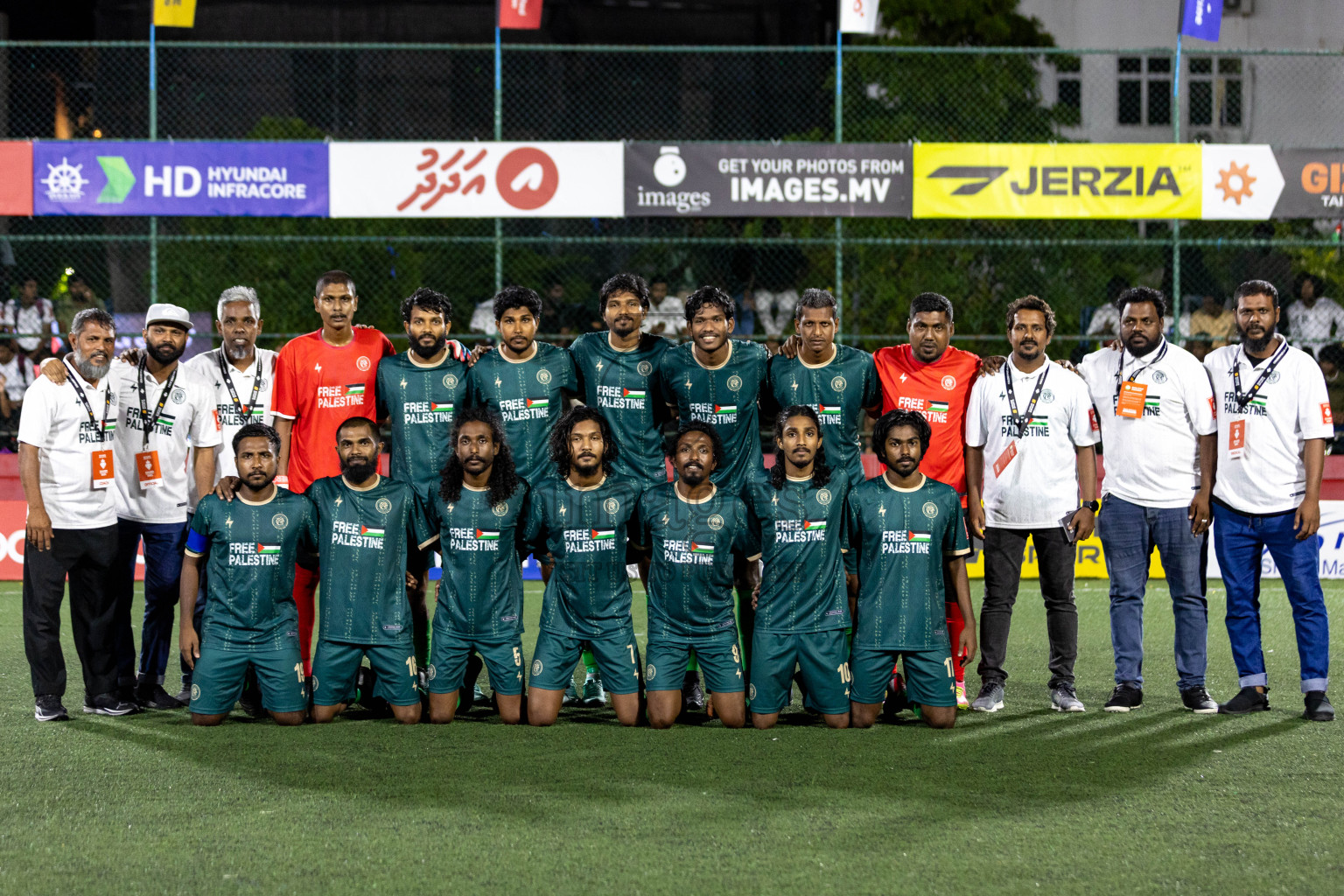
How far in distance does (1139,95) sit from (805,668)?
23044 millimetres

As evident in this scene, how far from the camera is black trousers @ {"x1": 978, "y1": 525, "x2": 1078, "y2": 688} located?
720 centimetres

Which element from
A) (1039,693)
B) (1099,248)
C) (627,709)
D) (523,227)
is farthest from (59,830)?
(523,227)

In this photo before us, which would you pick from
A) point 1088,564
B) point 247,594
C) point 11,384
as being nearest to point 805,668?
point 247,594

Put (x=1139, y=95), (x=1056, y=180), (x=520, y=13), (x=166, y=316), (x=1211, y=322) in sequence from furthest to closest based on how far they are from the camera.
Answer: (x=1139, y=95), (x=1211, y=322), (x=520, y=13), (x=1056, y=180), (x=166, y=316)

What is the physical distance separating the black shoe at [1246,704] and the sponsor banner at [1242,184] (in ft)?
27.4

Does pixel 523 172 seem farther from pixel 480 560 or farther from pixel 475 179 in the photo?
pixel 480 560

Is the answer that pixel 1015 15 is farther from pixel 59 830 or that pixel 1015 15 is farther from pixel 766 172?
pixel 59 830

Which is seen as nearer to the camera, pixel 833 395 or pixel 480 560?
pixel 480 560

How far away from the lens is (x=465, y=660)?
6.90 metres

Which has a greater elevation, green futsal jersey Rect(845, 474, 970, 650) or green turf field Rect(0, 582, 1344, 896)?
green futsal jersey Rect(845, 474, 970, 650)

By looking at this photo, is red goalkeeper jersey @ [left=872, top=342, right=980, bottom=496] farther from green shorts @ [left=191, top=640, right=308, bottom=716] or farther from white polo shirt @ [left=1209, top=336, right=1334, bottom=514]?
green shorts @ [left=191, top=640, right=308, bottom=716]

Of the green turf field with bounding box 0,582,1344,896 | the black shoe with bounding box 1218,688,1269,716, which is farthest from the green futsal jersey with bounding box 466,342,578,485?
the black shoe with bounding box 1218,688,1269,716

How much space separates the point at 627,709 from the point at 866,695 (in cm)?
113

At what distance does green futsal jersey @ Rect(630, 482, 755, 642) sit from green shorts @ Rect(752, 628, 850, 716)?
8.3 inches
